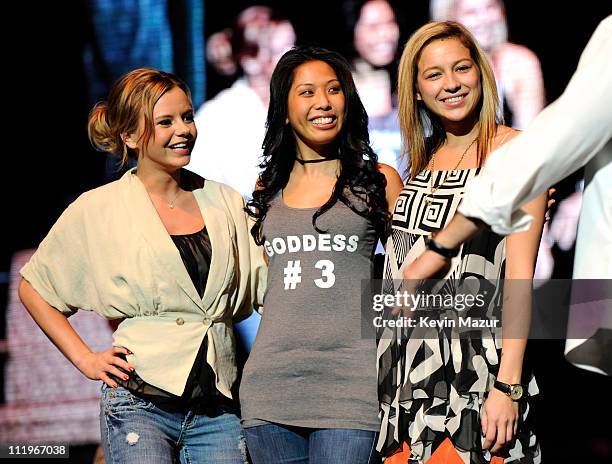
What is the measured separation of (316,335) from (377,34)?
1739 millimetres

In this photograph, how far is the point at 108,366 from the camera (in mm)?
2516

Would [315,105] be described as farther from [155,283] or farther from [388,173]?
[155,283]

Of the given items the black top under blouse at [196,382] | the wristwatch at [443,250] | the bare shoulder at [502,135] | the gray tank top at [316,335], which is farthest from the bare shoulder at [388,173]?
the wristwatch at [443,250]

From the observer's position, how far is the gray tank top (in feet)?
7.83

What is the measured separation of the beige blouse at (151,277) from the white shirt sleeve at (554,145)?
1.23 m

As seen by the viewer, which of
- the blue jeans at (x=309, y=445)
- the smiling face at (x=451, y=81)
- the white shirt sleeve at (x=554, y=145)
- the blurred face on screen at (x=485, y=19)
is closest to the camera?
the white shirt sleeve at (x=554, y=145)

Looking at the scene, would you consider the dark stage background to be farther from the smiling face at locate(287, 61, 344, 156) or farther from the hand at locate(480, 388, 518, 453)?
the hand at locate(480, 388, 518, 453)

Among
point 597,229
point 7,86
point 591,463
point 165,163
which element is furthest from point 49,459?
point 597,229

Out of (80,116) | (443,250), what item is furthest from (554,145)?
(80,116)

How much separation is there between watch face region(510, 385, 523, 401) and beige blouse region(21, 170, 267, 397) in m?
0.79

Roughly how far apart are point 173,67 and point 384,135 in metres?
0.94

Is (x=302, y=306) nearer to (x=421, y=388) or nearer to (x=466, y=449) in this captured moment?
(x=421, y=388)

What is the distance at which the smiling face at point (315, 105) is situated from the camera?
261 centimetres

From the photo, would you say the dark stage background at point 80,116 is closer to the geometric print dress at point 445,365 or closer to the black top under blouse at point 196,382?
the black top under blouse at point 196,382
